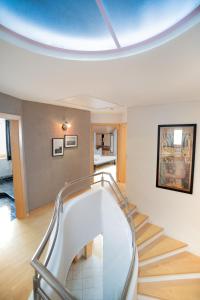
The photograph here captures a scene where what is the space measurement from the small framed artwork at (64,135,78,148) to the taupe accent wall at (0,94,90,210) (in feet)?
0.38

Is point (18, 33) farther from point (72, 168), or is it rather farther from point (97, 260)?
point (97, 260)

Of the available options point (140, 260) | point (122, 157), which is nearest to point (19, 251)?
point (140, 260)

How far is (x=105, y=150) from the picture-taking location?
1089 centimetres

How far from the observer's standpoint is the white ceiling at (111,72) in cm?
126

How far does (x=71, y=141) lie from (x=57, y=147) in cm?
51

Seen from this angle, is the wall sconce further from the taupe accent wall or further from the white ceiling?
the white ceiling

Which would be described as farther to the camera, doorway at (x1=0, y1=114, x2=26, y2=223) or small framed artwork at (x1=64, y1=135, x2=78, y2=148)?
small framed artwork at (x1=64, y1=135, x2=78, y2=148)

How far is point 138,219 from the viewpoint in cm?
384

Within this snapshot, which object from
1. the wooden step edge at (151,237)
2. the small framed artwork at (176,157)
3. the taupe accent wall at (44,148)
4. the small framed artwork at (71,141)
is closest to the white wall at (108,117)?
the taupe accent wall at (44,148)

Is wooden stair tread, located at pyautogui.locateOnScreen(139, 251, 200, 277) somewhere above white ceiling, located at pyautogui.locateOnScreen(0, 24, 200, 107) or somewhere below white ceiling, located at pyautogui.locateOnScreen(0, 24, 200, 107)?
below

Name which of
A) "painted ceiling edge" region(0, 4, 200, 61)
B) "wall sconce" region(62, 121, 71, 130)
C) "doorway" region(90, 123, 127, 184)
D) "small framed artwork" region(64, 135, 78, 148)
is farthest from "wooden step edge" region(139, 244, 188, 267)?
"painted ceiling edge" region(0, 4, 200, 61)

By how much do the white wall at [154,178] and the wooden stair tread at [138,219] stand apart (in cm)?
15

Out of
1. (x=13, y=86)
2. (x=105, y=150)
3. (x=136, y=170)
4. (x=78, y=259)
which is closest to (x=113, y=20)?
(x=13, y=86)

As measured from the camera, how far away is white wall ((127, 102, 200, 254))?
3238mm
